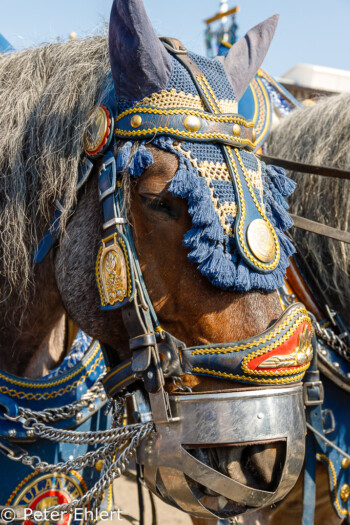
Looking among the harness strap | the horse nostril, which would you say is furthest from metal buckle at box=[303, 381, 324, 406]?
the horse nostril

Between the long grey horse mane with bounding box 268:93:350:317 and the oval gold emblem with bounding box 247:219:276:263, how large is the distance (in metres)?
0.88

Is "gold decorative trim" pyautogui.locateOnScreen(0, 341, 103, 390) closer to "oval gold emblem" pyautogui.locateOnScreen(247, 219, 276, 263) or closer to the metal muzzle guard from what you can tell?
the metal muzzle guard

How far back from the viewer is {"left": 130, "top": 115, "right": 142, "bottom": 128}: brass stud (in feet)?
4.77

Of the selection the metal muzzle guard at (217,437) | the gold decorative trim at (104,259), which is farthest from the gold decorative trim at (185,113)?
the metal muzzle guard at (217,437)

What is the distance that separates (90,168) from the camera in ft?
5.10

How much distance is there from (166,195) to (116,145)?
23cm

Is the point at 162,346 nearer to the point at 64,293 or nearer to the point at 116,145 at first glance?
the point at 64,293

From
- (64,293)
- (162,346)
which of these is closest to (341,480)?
(162,346)

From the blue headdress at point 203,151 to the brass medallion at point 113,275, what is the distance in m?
0.18

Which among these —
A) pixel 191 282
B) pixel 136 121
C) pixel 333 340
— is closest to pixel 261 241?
pixel 191 282

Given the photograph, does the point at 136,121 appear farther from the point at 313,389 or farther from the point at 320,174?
the point at 313,389

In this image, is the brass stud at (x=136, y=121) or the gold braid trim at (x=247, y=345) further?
the brass stud at (x=136, y=121)

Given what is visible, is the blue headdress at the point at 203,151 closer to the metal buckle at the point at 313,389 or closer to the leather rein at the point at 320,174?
the leather rein at the point at 320,174

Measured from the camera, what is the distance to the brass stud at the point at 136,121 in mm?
1453
